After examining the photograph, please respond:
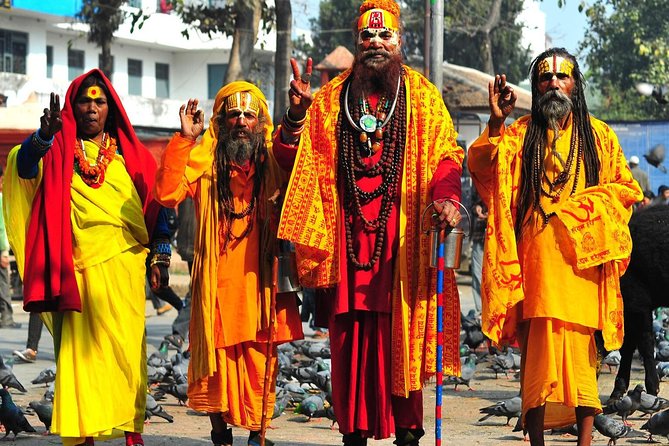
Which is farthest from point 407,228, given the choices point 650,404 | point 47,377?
point 47,377

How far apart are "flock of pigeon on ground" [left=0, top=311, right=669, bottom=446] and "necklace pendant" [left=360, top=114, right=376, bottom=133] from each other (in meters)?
2.39

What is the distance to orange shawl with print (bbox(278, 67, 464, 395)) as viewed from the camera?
21.9 ft

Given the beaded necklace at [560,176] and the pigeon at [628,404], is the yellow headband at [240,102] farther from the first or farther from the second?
the pigeon at [628,404]

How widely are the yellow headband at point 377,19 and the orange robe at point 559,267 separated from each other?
798 mm

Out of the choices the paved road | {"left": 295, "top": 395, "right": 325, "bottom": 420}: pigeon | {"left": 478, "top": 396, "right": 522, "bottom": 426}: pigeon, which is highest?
{"left": 478, "top": 396, "right": 522, "bottom": 426}: pigeon

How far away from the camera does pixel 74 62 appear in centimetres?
4803

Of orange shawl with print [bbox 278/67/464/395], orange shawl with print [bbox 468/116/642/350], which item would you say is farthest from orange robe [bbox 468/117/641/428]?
orange shawl with print [bbox 278/67/464/395]

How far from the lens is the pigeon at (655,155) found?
22.7 metres

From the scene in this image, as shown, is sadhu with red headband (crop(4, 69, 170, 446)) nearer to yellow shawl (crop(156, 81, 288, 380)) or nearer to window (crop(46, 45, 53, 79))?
yellow shawl (crop(156, 81, 288, 380))

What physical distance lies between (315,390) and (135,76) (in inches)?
1711

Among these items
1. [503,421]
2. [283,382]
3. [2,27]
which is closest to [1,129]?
[283,382]

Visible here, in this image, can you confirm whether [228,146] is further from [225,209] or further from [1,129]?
[1,129]

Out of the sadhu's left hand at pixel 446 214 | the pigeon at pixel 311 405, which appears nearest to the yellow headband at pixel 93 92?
the sadhu's left hand at pixel 446 214

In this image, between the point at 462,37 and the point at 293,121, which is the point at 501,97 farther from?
the point at 462,37
